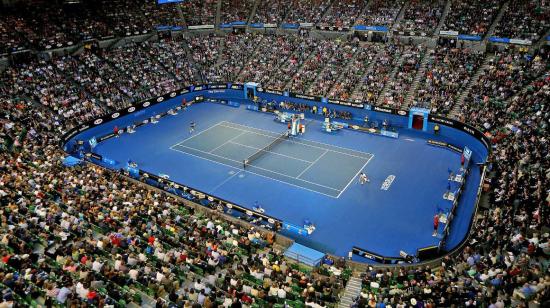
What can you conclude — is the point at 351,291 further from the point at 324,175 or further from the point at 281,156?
the point at 281,156

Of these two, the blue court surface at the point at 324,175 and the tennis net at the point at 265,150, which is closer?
the blue court surface at the point at 324,175

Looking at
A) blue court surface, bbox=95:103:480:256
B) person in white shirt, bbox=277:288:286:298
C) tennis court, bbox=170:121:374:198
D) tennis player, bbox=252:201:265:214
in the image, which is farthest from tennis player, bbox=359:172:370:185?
person in white shirt, bbox=277:288:286:298

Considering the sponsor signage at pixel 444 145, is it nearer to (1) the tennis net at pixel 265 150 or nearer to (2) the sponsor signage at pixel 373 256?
(1) the tennis net at pixel 265 150

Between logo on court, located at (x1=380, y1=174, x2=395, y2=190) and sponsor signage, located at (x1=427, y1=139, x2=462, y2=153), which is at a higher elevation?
sponsor signage, located at (x1=427, y1=139, x2=462, y2=153)

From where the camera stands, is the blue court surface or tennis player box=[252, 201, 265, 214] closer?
the blue court surface

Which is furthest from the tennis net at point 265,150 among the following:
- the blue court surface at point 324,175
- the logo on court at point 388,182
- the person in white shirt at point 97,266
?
the person in white shirt at point 97,266

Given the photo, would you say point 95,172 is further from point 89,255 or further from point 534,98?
point 534,98

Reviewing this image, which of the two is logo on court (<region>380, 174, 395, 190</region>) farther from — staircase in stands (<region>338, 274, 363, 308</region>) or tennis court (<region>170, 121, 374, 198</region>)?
staircase in stands (<region>338, 274, 363, 308</region>)
